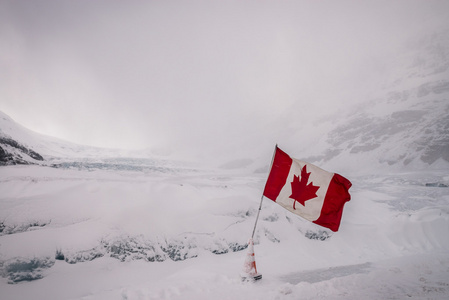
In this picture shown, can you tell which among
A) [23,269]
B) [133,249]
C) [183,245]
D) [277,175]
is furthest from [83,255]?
[277,175]

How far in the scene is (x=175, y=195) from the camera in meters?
10.1

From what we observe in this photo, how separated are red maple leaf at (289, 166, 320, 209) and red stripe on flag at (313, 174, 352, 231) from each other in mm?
366

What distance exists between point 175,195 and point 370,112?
410ft

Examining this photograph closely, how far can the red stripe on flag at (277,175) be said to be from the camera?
6.09 metres

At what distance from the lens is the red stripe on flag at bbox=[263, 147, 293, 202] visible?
20.0 ft

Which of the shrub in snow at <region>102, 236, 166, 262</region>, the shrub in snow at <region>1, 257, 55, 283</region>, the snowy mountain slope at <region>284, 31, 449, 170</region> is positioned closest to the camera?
the shrub in snow at <region>1, 257, 55, 283</region>

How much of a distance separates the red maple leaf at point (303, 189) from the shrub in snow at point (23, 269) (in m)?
7.02

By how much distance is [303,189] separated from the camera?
5.92m

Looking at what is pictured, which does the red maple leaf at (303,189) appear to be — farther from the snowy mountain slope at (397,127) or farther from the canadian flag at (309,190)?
the snowy mountain slope at (397,127)

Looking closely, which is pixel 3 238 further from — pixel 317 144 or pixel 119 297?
pixel 317 144

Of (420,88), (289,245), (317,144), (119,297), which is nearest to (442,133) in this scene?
(317,144)

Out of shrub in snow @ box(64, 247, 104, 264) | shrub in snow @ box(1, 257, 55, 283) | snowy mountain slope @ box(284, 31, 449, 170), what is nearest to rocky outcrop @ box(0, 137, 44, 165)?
shrub in snow @ box(1, 257, 55, 283)

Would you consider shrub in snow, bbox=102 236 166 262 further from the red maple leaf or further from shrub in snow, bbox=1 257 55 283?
the red maple leaf

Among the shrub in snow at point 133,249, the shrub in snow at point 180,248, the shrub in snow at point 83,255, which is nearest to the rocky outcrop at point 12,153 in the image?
the shrub in snow at point 83,255
